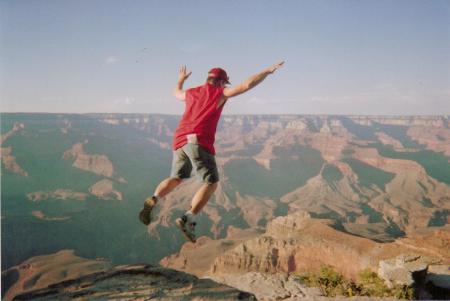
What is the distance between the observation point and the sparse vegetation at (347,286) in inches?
248

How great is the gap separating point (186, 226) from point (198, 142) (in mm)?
1140

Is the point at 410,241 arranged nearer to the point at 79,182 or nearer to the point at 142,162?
the point at 79,182

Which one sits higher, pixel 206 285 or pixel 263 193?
pixel 206 285

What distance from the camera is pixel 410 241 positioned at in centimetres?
3166

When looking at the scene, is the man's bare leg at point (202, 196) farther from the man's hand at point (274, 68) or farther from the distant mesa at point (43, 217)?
the distant mesa at point (43, 217)

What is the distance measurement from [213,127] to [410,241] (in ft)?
108

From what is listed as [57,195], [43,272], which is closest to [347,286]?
[43,272]

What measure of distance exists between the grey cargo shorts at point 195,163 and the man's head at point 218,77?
2.88 ft

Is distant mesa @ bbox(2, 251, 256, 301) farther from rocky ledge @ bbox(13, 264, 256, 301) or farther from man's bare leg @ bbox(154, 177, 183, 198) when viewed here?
man's bare leg @ bbox(154, 177, 183, 198)

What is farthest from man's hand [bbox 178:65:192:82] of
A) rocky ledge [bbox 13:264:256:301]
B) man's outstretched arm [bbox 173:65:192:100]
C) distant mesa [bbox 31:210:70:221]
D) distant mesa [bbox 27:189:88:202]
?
distant mesa [bbox 27:189:88:202]

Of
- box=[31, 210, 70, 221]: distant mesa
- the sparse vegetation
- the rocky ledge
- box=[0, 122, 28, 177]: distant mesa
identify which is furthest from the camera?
box=[0, 122, 28, 177]: distant mesa

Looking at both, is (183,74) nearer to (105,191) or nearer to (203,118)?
(203,118)

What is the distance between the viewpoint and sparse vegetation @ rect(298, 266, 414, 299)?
630cm

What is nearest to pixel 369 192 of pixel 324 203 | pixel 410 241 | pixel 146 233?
pixel 324 203
